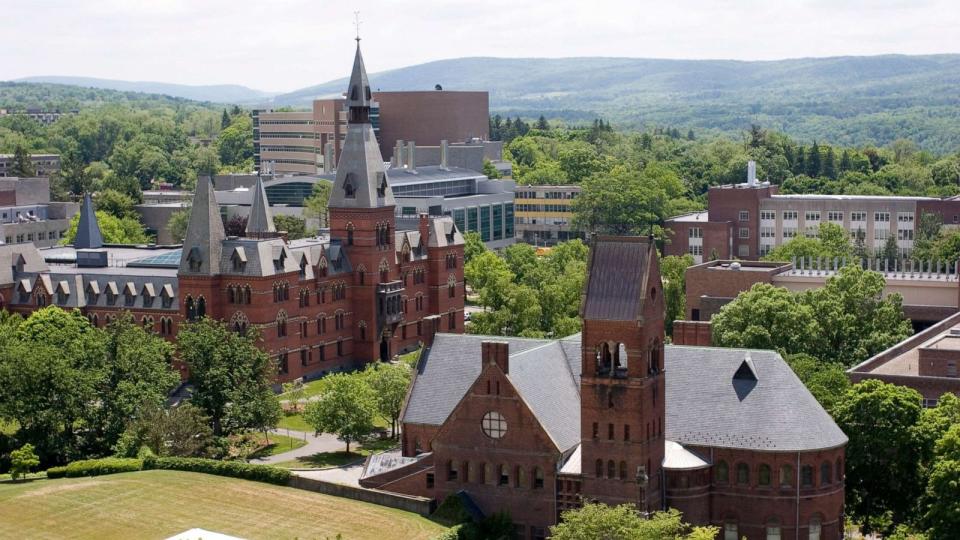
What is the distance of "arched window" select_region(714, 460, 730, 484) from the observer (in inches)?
2876

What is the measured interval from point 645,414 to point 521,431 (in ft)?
22.3

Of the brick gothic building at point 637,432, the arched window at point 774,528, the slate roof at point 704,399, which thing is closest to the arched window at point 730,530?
the brick gothic building at point 637,432

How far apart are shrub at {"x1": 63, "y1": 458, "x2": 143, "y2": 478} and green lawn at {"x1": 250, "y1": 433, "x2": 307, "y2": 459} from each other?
10769mm

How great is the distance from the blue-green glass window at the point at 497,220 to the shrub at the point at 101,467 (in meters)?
116

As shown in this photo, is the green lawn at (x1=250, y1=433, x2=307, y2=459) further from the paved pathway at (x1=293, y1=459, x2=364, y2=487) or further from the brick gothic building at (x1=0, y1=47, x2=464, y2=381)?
the brick gothic building at (x1=0, y1=47, x2=464, y2=381)

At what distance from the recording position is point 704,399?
246ft

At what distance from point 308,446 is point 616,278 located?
114 ft

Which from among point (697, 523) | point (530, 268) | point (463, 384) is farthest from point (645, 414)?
point (530, 268)

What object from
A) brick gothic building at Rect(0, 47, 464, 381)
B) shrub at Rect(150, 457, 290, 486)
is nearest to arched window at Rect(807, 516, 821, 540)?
shrub at Rect(150, 457, 290, 486)

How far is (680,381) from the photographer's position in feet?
251

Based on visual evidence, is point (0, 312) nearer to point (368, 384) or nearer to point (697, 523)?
point (368, 384)

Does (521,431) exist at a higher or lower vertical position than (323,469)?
higher

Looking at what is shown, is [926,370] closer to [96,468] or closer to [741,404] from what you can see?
[741,404]

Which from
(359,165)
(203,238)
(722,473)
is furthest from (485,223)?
(722,473)
